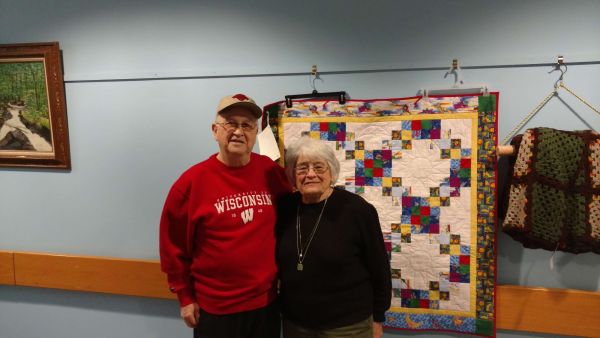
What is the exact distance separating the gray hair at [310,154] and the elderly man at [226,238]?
13 centimetres

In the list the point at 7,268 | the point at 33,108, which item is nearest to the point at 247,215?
the point at 33,108

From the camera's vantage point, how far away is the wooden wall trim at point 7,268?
2.00 m

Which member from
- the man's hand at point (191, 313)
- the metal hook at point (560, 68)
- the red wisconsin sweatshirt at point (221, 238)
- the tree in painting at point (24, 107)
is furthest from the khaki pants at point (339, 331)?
the tree in painting at point (24, 107)

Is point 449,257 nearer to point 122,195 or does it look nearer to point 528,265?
point 528,265

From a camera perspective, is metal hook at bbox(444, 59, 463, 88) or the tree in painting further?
the tree in painting

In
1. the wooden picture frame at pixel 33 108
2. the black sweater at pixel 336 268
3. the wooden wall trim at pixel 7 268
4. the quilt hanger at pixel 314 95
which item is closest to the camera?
the black sweater at pixel 336 268

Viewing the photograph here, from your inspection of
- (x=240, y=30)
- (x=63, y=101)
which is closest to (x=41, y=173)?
(x=63, y=101)

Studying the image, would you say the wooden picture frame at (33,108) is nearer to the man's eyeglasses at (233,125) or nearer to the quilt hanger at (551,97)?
the man's eyeglasses at (233,125)

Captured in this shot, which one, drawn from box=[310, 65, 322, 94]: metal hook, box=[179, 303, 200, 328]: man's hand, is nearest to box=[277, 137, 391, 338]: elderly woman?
box=[179, 303, 200, 328]: man's hand

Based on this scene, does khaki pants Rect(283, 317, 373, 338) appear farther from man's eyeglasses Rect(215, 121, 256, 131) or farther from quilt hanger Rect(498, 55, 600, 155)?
quilt hanger Rect(498, 55, 600, 155)

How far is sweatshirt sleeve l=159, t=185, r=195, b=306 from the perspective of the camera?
130 centimetres

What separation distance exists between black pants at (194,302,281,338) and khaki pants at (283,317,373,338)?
0.25 feet

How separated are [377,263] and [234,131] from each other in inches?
25.1

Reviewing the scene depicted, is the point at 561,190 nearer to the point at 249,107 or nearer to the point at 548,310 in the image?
the point at 548,310
